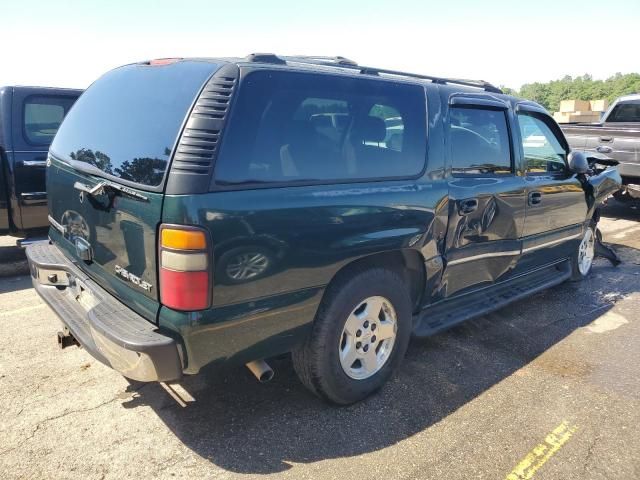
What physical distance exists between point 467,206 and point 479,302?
0.89 meters

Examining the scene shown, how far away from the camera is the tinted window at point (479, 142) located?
10.9 feet

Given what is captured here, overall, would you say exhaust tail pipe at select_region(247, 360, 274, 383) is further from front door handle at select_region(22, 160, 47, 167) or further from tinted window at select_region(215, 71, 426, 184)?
front door handle at select_region(22, 160, 47, 167)

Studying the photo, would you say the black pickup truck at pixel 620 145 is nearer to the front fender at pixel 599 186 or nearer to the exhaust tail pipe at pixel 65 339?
the front fender at pixel 599 186

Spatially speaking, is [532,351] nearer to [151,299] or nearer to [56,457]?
[151,299]

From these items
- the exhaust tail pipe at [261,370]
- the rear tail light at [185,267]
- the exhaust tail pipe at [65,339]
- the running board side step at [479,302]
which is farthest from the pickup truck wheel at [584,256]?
the exhaust tail pipe at [65,339]

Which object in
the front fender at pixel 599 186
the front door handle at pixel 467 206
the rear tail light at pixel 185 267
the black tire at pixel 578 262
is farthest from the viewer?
the black tire at pixel 578 262

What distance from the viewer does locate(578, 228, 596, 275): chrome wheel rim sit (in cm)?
525

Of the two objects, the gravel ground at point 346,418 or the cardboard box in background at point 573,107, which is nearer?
the gravel ground at point 346,418

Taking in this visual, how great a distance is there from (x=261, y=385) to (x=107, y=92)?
2048 millimetres

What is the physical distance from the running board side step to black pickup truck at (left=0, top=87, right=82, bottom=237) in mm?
4235

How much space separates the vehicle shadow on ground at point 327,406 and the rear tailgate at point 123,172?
2.19 feet

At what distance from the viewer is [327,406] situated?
2963mm

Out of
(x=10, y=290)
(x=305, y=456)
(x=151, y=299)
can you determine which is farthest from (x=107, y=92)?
(x=10, y=290)

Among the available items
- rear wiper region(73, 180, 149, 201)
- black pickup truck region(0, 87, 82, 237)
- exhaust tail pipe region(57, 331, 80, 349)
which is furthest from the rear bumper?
black pickup truck region(0, 87, 82, 237)
